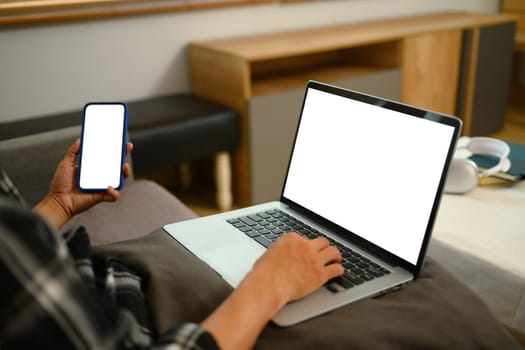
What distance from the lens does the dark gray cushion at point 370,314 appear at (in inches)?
28.3

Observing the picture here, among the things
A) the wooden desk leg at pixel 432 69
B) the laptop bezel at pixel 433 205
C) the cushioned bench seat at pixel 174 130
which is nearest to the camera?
the laptop bezel at pixel 433 205

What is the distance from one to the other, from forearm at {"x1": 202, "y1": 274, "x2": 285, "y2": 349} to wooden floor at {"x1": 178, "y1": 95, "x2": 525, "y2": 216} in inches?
68.3

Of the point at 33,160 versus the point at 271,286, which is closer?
the point at 271,286

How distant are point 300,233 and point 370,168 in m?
0.17

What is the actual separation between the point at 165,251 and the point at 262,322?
268 mm

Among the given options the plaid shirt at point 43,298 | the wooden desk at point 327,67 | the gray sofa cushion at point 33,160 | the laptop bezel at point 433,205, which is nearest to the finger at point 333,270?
the laptop bezel at point 433,205

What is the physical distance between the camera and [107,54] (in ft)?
7.97

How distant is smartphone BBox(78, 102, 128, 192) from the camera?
1.05m

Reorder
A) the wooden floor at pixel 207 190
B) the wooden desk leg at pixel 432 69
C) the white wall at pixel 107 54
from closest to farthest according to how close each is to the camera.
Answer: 1. the white wall at pixel 107 54
2. the wooden floor at pixel 207 190
3. the wooden desk leg at pixel 432 69

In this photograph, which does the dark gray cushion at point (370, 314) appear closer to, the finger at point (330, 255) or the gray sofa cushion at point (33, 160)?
the finger at point (330, 255)

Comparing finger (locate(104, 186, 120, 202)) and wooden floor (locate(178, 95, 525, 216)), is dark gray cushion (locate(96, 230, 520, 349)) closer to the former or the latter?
finger (locate(104, 186, 120, 202))

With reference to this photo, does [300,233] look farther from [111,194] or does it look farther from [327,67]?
[327,67]

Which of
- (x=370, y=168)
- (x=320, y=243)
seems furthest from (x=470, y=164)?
(x=320, y=243)

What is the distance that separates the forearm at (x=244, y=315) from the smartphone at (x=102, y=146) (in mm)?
436
